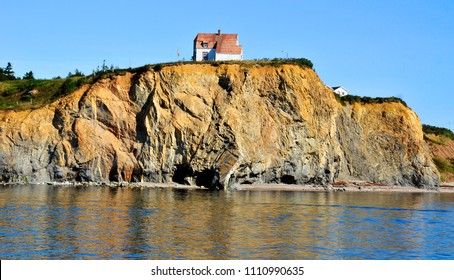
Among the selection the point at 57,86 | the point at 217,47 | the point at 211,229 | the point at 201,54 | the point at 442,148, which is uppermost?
the point at 217,47

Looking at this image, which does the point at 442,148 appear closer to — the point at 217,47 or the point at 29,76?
the point at 217,47

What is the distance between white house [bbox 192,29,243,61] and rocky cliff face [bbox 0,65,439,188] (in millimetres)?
8802

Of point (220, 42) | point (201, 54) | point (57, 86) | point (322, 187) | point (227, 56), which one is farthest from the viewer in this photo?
point (201, 54)

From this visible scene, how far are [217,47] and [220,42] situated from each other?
3.55 feet

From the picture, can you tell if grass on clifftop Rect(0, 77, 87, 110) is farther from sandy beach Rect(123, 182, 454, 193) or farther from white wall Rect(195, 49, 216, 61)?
sandy beach Rect(123, 182, 454, 193)

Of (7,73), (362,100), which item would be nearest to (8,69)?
(7,73)

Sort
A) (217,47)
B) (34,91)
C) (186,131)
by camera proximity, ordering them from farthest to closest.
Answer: (217,47) < (34,91) < (186,131)

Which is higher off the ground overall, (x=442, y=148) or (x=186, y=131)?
(x=442, y=148)

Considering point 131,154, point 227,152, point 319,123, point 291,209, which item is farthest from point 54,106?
point 291,209

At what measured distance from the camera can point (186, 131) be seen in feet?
231

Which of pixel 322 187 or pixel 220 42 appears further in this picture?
pixel 220 42

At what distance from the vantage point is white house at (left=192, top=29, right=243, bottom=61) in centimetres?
8420

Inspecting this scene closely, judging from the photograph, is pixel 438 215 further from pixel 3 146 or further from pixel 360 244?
pixel 3 146

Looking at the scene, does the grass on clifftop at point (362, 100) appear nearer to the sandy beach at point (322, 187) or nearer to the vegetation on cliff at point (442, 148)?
the sandy beach at point (322, 187)
